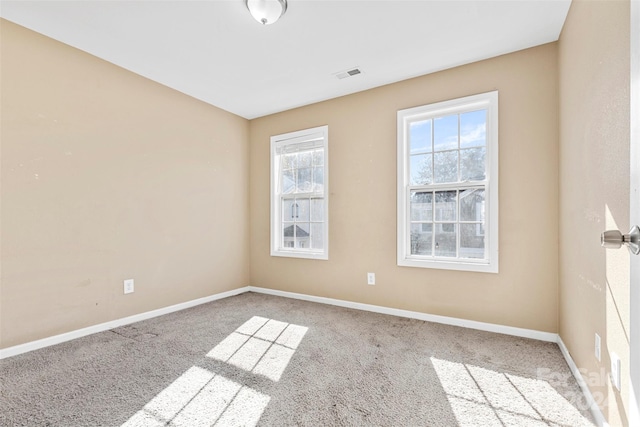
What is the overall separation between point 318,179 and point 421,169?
1316mm

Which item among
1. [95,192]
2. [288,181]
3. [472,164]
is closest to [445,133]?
[472,164]

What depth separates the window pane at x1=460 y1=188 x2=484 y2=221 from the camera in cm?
283

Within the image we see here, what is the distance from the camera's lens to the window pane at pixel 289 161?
4.10 meters

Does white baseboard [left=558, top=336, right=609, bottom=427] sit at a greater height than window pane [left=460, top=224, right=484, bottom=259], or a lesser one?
lesser

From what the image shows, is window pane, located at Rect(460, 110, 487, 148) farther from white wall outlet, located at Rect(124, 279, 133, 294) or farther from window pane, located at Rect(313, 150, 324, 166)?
white wall outlet, located at Rect(124, 279, 133, 294)

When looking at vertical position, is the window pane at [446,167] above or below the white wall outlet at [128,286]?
above

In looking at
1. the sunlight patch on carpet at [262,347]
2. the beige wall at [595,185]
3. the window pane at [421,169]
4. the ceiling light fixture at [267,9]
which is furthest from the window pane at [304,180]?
the beige wall at [595,185]

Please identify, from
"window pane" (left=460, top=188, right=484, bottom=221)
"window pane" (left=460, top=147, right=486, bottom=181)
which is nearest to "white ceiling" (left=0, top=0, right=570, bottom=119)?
"window pane" (left=460, top=147, right=486, bottom=181)

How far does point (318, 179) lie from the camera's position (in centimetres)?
388

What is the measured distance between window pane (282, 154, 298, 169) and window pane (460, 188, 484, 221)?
2.17 m

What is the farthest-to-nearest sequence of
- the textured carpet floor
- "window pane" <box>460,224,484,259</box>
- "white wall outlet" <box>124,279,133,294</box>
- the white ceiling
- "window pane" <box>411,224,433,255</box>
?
"window pane" <box>411,224,433,255</box> → "white wall outlet" <box>124,279,133,294</box> → "window pane" <box>460,224,484,259</box> → the white ceiling → the textured carpet floor

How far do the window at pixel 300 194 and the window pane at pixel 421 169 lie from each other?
1.05 m

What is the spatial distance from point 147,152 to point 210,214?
105cm

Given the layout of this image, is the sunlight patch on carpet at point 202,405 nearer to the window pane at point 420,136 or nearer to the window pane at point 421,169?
the window pane at point 421,169
